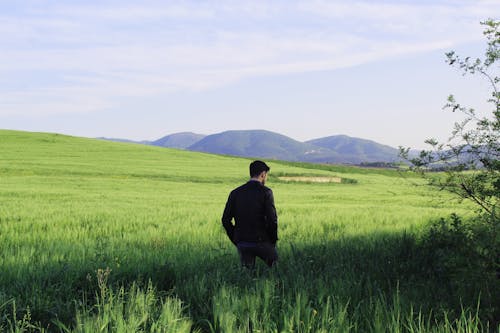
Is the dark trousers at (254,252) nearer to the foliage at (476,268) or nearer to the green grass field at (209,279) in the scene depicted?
the green grass field at (209,279)

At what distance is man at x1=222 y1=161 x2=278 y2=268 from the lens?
717 centimetres

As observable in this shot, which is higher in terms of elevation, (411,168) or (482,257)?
(411,168)

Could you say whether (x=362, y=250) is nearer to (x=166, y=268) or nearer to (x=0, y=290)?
(x=166, y=268)

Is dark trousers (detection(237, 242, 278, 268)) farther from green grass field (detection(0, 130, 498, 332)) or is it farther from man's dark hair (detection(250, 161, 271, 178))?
man's dark hair (detection(250, 161, 271, 178))

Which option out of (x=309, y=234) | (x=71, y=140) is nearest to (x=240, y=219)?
(x=309, y=234)

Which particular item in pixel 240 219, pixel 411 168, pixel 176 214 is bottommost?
pixel 176 214

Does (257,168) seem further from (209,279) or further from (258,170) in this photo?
(209,279)

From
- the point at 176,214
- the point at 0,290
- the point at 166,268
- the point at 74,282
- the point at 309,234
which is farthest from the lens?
the point at 176,214

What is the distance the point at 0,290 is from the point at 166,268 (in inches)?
88.4

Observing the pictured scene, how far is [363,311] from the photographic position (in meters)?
5.10

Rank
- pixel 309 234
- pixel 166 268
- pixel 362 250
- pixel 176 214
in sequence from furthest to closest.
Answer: pixel 176 214
pixel 309 234
pixel 362 250
pixel 166 268

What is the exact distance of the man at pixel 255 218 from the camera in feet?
23.5

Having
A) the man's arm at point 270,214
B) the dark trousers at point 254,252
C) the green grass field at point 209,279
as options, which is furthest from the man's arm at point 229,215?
the man's arm at point 270,214

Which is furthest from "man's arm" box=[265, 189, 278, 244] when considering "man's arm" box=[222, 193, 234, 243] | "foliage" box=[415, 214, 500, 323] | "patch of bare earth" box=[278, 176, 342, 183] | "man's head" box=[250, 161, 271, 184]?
"patch of bare earth" box=[278, 176, 342, 183]
